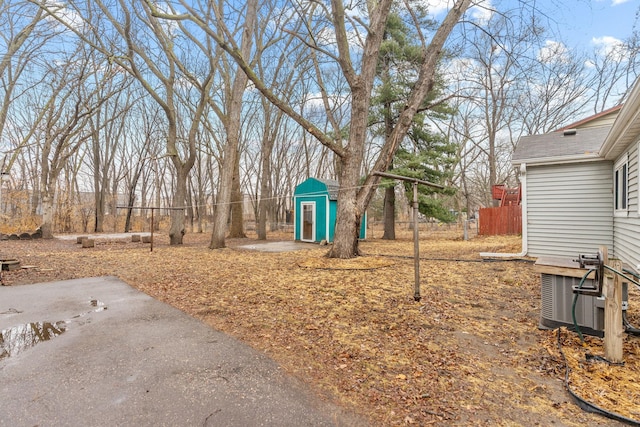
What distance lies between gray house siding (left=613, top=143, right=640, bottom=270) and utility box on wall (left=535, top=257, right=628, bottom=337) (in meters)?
2.16

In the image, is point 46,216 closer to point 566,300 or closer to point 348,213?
point 348,213

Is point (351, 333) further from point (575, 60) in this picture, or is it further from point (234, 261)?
point (575, 60)

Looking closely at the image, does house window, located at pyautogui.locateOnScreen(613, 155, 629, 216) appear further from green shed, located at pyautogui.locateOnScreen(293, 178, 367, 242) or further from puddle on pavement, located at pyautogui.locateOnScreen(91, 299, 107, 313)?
puddle on pavement, located at pyautogui.locateOnScreen(91, 299, 107, 313)

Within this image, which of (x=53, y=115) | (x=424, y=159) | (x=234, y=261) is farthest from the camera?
(x=53, y=115)

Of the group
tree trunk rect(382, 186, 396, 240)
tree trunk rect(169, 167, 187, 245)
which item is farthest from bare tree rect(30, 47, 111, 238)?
tree trunk rect(382, 186, 396, 240)

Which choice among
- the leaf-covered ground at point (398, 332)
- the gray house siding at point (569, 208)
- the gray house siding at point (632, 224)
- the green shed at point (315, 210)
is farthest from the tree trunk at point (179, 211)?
the gray house siding at point (632, 224)

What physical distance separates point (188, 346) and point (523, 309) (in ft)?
12.1

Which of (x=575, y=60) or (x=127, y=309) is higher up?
(x=575, y=60)

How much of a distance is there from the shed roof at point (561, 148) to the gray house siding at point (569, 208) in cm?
27

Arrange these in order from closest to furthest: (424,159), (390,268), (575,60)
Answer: (390,268), (424,159), (575,60)

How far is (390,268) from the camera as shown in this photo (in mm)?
6254

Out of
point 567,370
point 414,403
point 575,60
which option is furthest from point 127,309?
point 575,60

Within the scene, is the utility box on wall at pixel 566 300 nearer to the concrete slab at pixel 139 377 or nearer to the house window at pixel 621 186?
the concrete slab at pixel 139 377

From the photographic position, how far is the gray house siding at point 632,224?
4.63 meters
